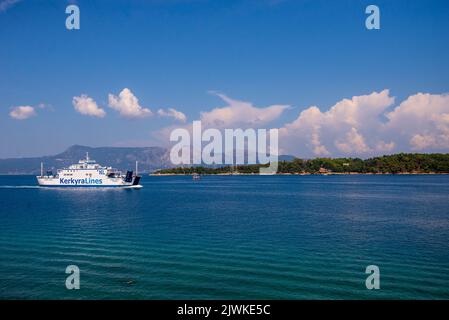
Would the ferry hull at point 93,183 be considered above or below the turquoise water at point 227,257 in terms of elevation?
above

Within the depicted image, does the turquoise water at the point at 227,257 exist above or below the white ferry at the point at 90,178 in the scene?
below

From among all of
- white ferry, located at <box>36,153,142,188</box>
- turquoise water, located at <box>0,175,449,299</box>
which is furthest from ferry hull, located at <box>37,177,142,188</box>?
turquoise water, located at <box>0,175,449,299</box>

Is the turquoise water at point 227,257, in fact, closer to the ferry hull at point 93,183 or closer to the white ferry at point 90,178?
the ferry hull at point 93,183

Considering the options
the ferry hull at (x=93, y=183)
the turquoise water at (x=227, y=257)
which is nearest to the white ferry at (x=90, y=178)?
the ferry hull at (x=93, y=183)

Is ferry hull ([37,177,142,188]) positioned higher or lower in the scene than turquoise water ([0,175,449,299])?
higher

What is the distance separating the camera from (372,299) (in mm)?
19297

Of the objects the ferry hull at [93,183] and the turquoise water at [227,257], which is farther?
the ferry hull at [93,183]

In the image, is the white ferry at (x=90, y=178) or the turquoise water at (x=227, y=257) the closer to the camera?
the turquoise water at (x=227, y=257)

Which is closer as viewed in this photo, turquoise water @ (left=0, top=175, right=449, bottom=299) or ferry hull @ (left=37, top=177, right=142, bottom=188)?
turquoise water @ (left=0, top=175, right=449, bottom=299)

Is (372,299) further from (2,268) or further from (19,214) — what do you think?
(19,214)

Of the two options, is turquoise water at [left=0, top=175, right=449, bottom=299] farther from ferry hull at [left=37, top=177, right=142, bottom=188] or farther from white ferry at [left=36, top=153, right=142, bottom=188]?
white ferry at [left=36, top=153, right=142, bottom=188]
